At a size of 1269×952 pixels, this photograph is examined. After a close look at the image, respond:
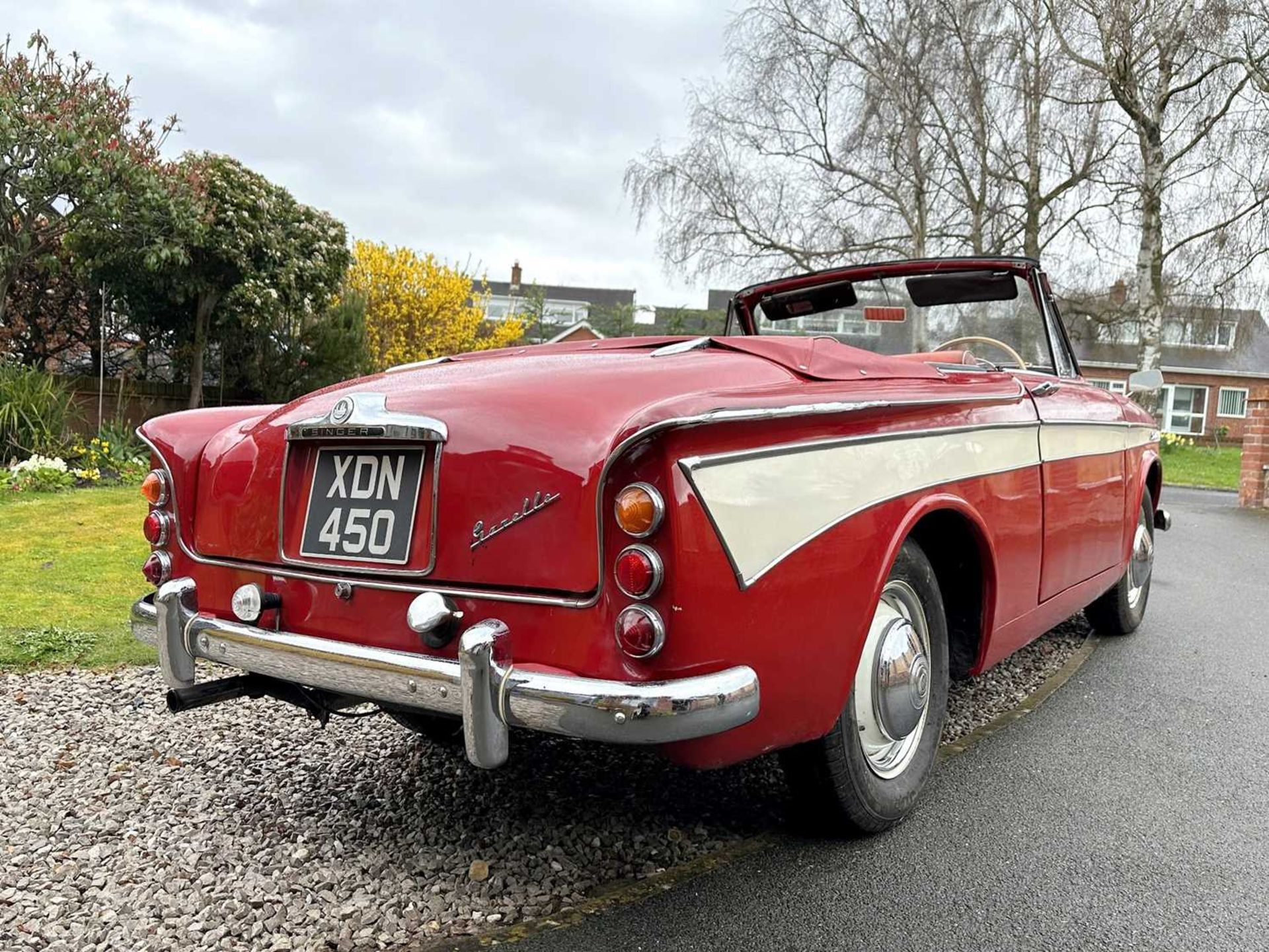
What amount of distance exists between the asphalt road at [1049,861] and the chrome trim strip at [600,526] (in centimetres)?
76

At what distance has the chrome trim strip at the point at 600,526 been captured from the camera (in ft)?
5.92

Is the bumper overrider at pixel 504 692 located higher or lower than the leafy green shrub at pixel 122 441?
higher

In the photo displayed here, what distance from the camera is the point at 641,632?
5.90ft

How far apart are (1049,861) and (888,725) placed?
517mm

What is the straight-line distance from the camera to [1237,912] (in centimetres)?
218

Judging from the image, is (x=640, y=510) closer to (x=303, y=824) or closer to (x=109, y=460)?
(x=303, y=824)

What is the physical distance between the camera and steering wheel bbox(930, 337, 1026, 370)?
3.89 meters

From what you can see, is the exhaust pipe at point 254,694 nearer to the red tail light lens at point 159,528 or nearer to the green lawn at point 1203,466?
the red tail light lens at point 159,528

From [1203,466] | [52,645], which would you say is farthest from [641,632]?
[1203,466]

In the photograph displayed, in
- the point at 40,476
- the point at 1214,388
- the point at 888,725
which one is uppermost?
the point at 888,725

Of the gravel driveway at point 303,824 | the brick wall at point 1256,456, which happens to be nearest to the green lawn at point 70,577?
the gravel driveway at point 303,824

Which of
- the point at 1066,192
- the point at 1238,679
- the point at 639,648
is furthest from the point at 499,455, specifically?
the point at 1066,192

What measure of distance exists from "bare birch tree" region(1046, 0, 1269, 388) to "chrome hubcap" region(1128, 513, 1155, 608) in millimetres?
12163

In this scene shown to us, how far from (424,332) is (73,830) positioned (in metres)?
15.6
